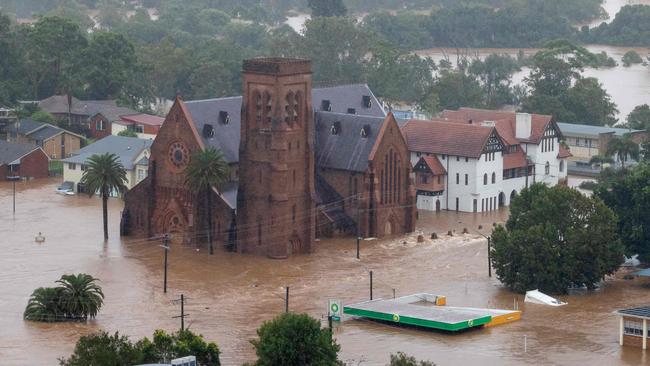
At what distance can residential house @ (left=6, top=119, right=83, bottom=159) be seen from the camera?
138 metres

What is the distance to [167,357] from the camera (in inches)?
2940

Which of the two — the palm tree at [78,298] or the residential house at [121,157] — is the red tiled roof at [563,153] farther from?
the palm tree at [78,298]

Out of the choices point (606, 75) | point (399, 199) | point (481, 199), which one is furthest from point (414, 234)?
point (606, 75)

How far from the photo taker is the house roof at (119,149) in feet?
407

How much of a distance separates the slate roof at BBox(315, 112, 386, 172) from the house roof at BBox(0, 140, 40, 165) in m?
25.1

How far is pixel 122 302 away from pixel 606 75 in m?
112

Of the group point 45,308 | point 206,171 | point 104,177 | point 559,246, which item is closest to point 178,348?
point 45,308

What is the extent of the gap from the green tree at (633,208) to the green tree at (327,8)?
91.8 m

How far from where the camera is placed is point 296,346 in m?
75.6

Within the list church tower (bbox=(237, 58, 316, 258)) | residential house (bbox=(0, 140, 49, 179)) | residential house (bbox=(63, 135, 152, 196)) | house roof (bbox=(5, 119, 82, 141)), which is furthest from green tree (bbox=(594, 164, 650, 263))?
house roof (bbox=(5, 119, 82, 141))

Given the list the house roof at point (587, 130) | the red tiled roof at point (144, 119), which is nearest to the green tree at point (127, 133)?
the red tiled roof at point (144, 119)

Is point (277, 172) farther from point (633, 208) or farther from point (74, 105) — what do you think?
point (74, 105)

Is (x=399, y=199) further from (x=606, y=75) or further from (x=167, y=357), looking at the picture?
(x=606, y=75)

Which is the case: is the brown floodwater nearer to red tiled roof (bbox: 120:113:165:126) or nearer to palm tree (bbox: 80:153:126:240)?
palm tree (bbox: 80:153:126:240)
